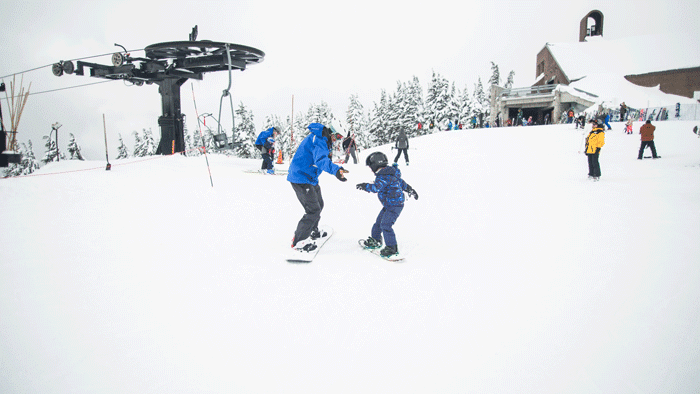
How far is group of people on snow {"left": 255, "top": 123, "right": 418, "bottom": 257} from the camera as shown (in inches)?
167

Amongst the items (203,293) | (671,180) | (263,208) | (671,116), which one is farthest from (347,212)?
(671,116)

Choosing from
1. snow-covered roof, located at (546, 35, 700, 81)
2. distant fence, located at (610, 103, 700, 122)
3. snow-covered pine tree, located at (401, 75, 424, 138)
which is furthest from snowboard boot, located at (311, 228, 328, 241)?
snow-covered pine tree, located at (401, 75, 424, 138)

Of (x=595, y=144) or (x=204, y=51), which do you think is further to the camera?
(x=204, y=51)

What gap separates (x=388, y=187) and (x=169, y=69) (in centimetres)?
1245

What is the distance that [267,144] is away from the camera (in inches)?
455

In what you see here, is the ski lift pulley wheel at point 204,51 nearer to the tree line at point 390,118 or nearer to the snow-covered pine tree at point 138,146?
the tree line at point 390,118

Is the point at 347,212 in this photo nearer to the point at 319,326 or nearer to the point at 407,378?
the point at 319,326

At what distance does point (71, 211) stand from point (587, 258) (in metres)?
8.57

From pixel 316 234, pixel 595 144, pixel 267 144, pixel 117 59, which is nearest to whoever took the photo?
pixel 316 234

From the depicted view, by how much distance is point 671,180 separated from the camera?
8.83 meters

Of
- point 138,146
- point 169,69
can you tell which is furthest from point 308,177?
point 138,146

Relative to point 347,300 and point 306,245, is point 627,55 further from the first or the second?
point 347,300

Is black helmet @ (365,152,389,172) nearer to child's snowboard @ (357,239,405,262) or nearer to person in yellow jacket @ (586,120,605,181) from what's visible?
child's snowboard @ (357,239,405,262)

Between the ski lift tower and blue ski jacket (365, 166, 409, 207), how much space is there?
7.68 meters
